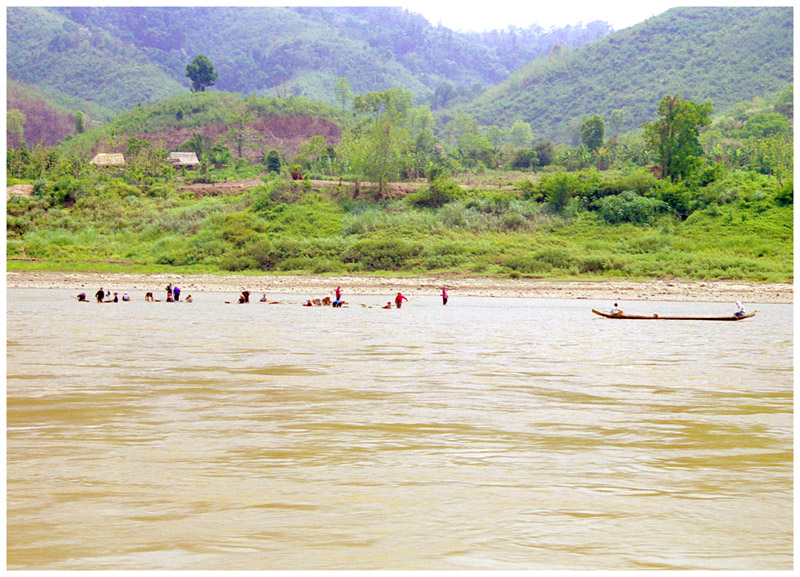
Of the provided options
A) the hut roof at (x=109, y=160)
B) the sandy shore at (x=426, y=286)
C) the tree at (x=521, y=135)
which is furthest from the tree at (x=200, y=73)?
the sandy shore at (x=426, y=286)

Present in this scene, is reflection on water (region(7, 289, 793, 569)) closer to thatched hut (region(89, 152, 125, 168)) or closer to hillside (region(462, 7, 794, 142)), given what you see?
thatched hut (region(89, 152, 125, 168))

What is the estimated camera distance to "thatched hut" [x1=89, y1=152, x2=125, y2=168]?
65.6 metres

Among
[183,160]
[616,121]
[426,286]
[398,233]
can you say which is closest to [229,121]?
[183,160]

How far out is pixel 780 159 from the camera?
176 feet

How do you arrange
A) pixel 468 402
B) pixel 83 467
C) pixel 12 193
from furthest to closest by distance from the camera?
pixel 12 193, pixel 468 402, pixel 83 467

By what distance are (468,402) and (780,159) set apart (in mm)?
51001

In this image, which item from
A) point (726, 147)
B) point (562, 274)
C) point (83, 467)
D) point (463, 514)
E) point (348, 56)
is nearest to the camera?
point (463, 514)

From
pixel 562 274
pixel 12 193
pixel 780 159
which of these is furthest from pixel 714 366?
pixel 12 193

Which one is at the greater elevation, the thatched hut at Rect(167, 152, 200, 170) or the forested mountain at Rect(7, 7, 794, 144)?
the forested mountain at Rect(7, 7, 794, 144)

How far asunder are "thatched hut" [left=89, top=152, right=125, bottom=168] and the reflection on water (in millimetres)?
53476

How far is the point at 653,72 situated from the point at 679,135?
277 feet

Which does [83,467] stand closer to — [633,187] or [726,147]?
[633,187]

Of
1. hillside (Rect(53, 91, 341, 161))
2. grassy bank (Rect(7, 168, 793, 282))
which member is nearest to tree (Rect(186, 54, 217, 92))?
hillside (Rect(53, 91, 341, 161))

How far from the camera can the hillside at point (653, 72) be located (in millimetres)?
115875
